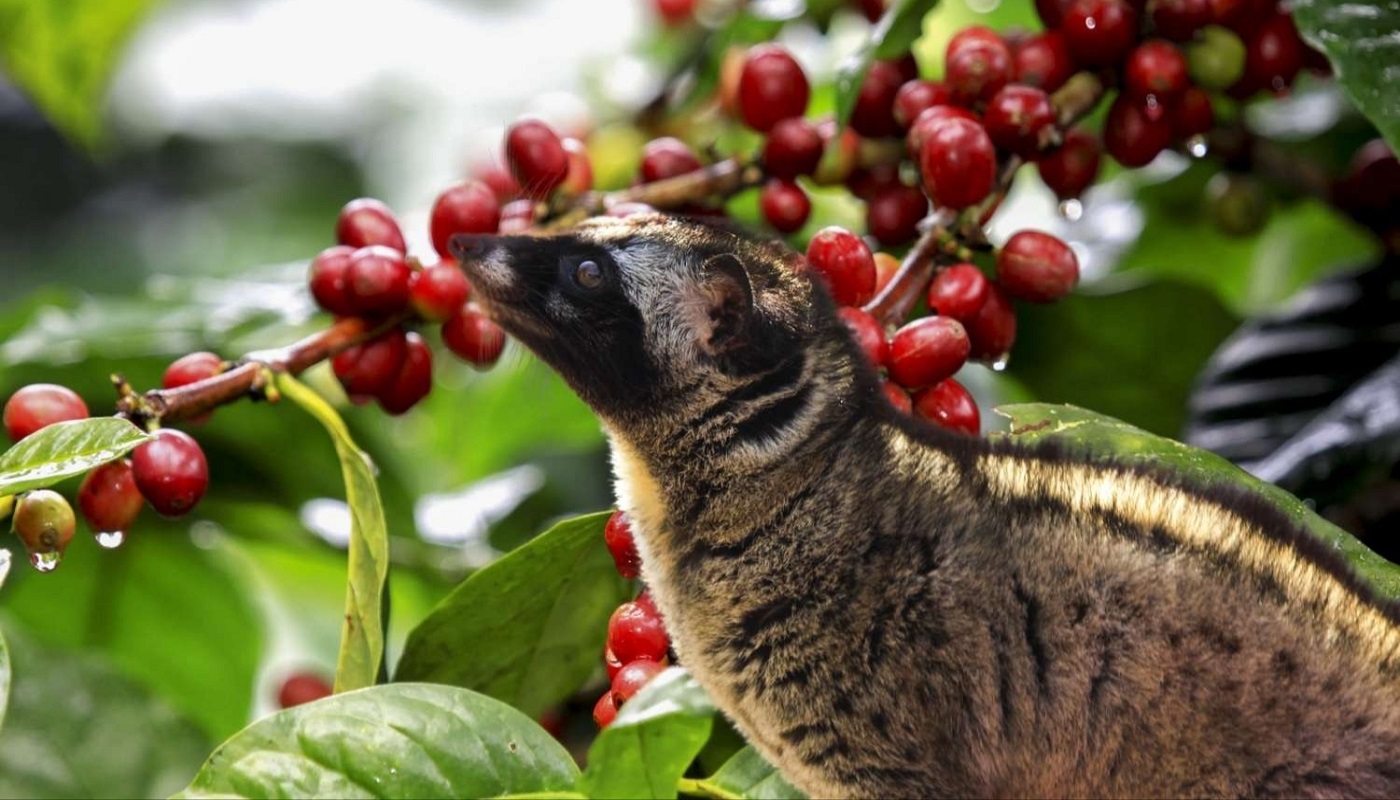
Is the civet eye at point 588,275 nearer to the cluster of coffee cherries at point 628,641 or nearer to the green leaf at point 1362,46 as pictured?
the cluster of coffee cherries at point 628,641

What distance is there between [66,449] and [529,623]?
1.41 feet

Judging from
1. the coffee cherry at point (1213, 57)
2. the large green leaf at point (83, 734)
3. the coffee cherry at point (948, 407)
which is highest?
the coffee cherry at point (1213, 57)

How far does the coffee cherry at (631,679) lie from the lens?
1.21 meters

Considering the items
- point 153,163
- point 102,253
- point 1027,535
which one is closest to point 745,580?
point 1027,535

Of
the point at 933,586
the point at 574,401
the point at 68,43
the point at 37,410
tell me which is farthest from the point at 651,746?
the point at 68,43

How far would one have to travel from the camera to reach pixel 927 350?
131 cm

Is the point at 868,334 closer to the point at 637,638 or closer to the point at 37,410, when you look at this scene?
the point at 637,638

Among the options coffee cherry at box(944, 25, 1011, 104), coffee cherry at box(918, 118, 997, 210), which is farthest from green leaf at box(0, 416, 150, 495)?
coffee cherry at box(944, 25, 1011, 104)

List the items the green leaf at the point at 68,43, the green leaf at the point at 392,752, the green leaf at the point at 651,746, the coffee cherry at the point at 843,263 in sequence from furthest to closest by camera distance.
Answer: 1. the green leaf at the point at 68,43
2. the coffee cherry at the point at 843,263
3. the green leaf at the point at 392,752
4. the green leaf at the point at 651,746

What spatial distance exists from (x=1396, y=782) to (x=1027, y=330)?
1028mm

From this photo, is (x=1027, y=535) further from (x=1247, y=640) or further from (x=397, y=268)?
(x=397, y=268)

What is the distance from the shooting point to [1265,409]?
5.98 feet

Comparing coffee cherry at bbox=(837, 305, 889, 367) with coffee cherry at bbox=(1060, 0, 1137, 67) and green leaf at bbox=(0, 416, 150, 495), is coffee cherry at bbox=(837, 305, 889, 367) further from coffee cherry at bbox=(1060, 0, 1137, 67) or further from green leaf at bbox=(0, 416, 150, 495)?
green leaf at bbox=(0, 416, 150, 495)

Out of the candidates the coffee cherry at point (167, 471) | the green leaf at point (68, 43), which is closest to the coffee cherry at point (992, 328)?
the coffee cherry at point (167, 471)
